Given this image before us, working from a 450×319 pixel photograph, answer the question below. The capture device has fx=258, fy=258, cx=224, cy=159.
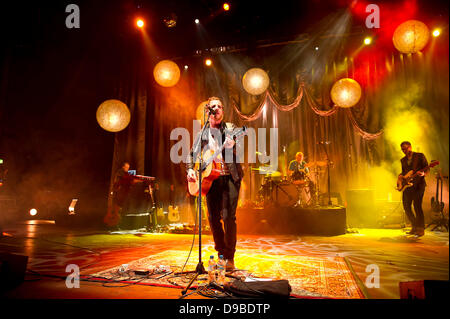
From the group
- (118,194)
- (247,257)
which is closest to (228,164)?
(247,257)

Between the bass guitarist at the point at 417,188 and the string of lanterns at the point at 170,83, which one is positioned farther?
the string of lanterns at the point at 170,83

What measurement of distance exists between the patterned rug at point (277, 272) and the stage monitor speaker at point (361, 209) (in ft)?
14.9

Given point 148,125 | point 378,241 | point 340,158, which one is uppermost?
point 148,125

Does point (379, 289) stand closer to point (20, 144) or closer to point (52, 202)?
point (52, 202)

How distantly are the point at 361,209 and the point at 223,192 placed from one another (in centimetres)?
620

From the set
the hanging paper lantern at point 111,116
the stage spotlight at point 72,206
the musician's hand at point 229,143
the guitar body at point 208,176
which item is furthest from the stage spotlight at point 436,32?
the stage spotlight at point 72,206

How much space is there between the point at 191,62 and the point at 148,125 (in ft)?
9.00

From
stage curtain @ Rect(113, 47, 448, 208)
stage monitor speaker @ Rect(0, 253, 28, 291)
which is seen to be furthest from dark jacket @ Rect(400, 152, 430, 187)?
stage monitor speaker @ Rect(0, 253, 28, 291)

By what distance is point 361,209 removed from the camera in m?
7.48

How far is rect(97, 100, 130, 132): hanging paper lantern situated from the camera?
22.9 feet

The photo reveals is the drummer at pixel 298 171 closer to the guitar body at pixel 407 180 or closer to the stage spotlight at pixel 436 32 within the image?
the guitar body at pixel 407 180

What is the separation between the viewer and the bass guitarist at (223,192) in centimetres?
281
